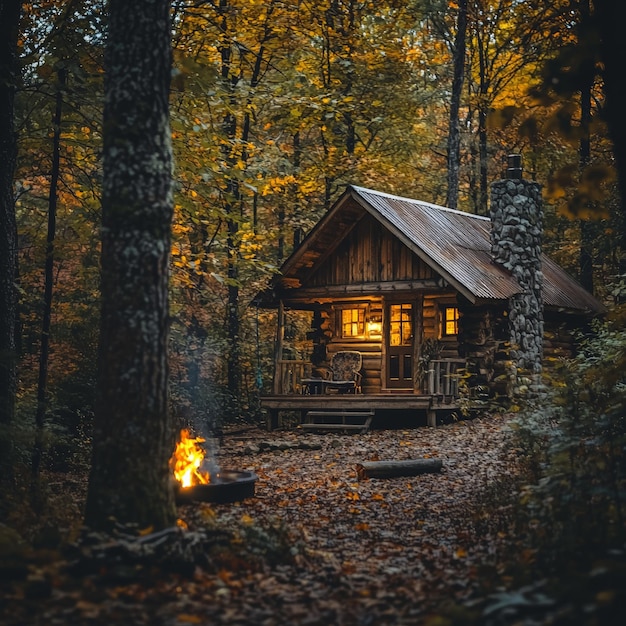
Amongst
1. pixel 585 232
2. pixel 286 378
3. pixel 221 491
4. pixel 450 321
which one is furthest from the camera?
pixel 585 232

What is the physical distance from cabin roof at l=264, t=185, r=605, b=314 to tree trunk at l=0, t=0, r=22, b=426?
10.3 metres

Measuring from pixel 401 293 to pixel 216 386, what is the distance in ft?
18.7

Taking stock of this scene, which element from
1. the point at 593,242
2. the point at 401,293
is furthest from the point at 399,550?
the point at 593,242

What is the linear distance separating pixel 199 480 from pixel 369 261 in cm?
1182

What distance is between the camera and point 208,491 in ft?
30.2

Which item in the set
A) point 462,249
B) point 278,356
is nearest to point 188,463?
point 278,356

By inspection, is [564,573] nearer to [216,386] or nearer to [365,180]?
[216,386]

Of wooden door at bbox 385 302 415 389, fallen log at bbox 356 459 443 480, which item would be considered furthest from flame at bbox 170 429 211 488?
wooden door at bbox 385 302 415 389

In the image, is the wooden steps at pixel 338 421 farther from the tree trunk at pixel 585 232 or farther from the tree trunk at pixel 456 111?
the tree trunk at pixel 456 111

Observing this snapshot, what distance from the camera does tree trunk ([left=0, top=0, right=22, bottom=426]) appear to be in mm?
9953

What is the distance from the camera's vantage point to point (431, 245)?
19156mm

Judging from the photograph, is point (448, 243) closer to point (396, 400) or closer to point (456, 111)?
point (396, 400)

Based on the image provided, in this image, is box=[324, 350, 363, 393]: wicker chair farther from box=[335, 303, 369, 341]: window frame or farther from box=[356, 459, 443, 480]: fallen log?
box=[356, 459, 443, 480]: fallen log

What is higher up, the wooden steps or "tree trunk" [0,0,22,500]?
"tree trunk" [0,0,22,500]
